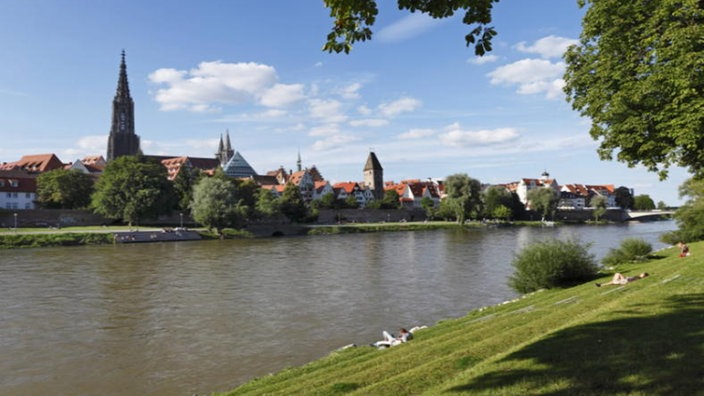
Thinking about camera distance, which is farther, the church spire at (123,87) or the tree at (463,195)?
the church spire at (123,87)

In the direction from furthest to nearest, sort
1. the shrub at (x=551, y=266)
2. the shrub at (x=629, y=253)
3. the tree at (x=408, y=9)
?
the shrub at (x=629, y=253)
the shrub at (x=551, y=266)
the tree at (x=408, y=9)

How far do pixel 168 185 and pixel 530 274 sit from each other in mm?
69208

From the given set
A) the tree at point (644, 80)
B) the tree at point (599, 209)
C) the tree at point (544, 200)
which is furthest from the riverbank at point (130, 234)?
the tree at point (599, 209)

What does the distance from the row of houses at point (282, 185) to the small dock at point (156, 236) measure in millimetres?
30513

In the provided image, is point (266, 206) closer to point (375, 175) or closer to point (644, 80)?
point (375, 175)

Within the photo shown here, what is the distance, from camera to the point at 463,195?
341 ft

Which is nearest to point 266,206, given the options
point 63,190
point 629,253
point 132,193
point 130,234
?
point 132,193

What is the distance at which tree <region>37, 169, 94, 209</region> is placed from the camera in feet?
282

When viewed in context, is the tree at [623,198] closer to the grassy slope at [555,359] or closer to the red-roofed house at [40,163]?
the red-roofed house at [40,163]

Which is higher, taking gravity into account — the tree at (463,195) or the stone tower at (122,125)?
the stone tower at (122,125)

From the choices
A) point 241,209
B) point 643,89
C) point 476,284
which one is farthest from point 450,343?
point 241,209

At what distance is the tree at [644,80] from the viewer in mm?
14148

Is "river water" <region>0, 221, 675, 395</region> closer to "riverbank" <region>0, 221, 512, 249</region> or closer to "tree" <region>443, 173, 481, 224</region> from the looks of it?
"riverbank" <region>0, 221, 512, 249</region>

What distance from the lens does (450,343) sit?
1130cm
